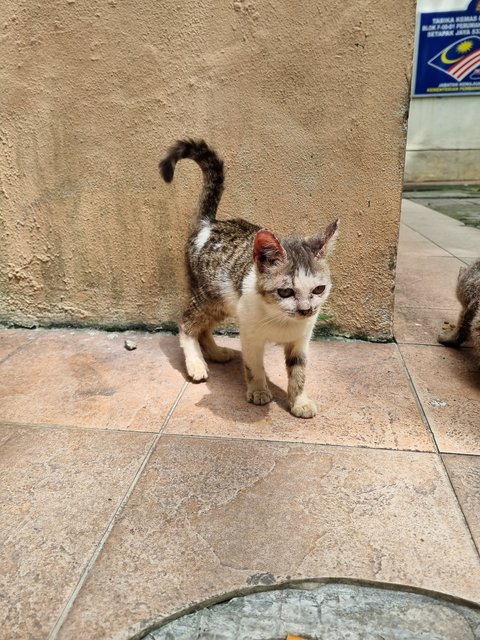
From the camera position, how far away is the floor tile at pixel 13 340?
3.36m

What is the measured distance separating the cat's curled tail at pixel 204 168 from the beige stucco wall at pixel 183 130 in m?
0.23

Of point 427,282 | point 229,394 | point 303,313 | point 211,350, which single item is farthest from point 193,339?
point 427,282

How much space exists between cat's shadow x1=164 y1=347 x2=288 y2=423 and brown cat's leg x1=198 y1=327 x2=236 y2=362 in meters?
0.04

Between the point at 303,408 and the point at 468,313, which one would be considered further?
the point at 468,313

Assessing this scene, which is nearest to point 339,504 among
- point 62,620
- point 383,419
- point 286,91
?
point 383,419

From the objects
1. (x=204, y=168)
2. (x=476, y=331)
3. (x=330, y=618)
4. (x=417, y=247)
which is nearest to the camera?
(x=330, y=618)

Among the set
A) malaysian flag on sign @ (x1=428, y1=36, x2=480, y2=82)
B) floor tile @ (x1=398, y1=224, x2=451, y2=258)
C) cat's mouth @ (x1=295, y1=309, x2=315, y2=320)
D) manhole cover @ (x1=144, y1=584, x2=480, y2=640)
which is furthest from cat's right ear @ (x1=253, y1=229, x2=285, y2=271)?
malaysian flag on sign @ (x1=428, y1=36, x2=480, y2=82)

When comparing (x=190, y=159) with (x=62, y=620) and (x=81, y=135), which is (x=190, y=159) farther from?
(x=62, y=620)

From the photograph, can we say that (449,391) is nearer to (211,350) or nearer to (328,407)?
(328,407)

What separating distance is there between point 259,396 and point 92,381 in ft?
3.55

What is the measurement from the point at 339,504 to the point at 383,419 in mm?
717

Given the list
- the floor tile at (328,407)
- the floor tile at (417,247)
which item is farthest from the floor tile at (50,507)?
the floor tile at (417,247)

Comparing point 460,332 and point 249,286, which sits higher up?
point 249,286

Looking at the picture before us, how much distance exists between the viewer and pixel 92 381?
116 inches
